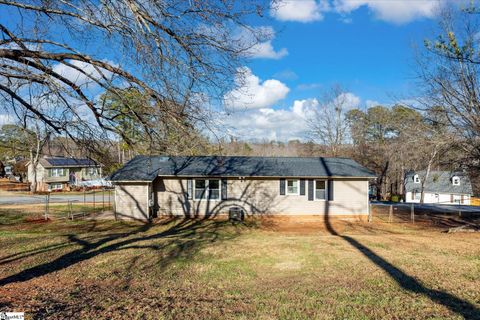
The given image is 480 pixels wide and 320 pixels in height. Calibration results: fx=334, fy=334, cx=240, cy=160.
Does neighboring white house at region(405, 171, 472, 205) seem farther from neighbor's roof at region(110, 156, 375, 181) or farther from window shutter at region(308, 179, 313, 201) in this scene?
window shutter at region(308, 179, 313, 201)

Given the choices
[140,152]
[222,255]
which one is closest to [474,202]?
[222,255]

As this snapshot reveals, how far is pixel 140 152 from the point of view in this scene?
20.3 ft

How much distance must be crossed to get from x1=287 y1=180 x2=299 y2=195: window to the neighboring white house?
91.0 ft

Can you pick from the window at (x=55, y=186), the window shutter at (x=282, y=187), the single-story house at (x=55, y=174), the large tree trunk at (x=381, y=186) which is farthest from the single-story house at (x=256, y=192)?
the window at (x=55, y=186)

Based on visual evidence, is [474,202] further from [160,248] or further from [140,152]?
[140,152]

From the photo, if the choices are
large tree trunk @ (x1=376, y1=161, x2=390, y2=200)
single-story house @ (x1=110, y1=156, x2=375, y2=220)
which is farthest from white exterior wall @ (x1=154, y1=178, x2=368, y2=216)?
large tree trunk @ (x1=376, y1=161, x2=390, y2=200)

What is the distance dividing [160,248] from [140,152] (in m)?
4.59

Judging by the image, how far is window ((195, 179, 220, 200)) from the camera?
19.5 m

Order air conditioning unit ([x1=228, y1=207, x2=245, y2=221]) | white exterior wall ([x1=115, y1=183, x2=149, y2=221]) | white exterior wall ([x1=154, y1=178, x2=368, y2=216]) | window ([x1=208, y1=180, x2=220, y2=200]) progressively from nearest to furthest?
1. white exterior wall ([x1=115, y1=183, x2=149, y2=221])
2. air conditioning unit ([x1=228, y1=207, x2=245, y2=221])
3. white exterior wall ([x1=154, y1=178, x2=368, y2=216])
4. window ([x1=208, y1=180, x2=220, y2=200])

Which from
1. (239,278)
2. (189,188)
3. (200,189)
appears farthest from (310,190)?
(239,278)

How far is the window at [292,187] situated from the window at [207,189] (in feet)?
13.6

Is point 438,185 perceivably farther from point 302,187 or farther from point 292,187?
point 292,187

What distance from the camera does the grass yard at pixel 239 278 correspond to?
4.90 meters

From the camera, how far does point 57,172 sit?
42.8 metres
